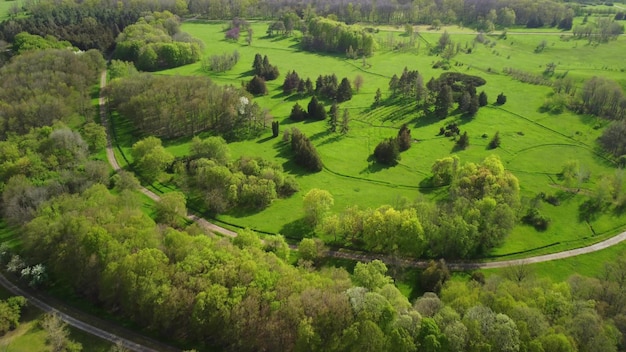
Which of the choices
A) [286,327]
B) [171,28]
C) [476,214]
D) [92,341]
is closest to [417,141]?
[476,214]

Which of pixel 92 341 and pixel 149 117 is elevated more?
pixel 149 117

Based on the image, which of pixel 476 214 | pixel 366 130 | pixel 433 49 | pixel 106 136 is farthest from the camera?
pixel 433 49

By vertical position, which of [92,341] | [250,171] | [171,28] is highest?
[171,28]

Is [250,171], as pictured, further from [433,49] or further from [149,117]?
[433,49]

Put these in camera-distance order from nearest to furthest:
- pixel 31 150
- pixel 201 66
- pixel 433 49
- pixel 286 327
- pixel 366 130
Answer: pixel 286 327, pixel 31 150, pixel 366 130, pixel 201 66, pixel 433 49

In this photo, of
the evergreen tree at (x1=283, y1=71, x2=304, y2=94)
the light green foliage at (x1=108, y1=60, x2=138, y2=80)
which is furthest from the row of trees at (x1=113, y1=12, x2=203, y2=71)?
the evergreen tree at (x1=283, y1=71, x2=304, y2=94)

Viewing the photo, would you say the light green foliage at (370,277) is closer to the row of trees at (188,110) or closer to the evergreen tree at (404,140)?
the evergreen tree at (404,140)

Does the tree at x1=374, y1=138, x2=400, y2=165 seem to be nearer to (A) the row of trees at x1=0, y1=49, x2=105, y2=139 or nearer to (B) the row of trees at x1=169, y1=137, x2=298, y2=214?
(B) the row of trees at x1=169, y1=137, x2=298, y2=214

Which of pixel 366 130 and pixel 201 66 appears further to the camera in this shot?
pixel 201 66
